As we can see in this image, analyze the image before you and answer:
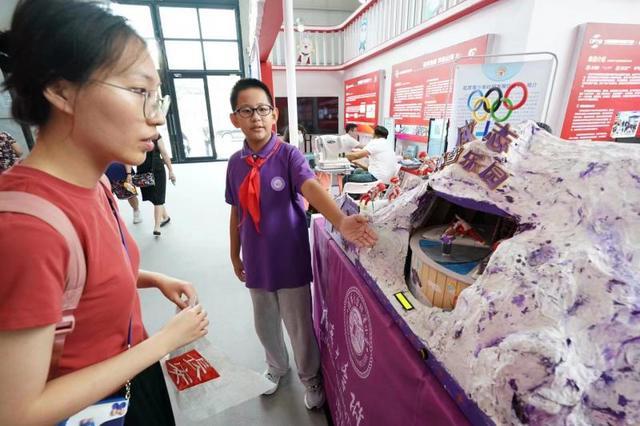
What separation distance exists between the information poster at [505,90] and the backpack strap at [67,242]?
227 centimetres

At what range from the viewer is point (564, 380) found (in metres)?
0.38

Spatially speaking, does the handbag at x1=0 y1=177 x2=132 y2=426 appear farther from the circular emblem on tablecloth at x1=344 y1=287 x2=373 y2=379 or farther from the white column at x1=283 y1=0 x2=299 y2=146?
the white column at x1=283 y1=0 x2=299 y2=146

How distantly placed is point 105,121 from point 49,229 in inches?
7.9

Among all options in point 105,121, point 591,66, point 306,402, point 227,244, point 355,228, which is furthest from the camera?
point 227,244

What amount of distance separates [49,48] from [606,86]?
12.3 feet

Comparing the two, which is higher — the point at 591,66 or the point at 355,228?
the point at 591,66

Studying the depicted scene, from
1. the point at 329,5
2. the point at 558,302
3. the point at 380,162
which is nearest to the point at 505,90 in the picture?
the point at 380,162

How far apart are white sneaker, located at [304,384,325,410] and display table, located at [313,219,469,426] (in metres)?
0.06

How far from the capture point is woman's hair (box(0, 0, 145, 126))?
475 millimetres

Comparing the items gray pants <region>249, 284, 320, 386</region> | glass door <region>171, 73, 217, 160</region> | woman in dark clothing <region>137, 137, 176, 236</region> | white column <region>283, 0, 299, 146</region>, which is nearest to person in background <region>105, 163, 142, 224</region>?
woman in dark clothing <region>137, 137, 176, 236</region>

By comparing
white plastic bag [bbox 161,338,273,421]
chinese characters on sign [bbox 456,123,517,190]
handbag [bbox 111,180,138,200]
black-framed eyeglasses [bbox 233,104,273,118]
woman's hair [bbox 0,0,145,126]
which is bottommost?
handbag [bbox 111,180,138,200]

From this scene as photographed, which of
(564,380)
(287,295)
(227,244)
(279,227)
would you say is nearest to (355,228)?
(279,227)

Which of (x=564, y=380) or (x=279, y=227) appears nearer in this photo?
(x=564, y=380)

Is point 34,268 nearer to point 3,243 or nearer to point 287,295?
point 3,243
